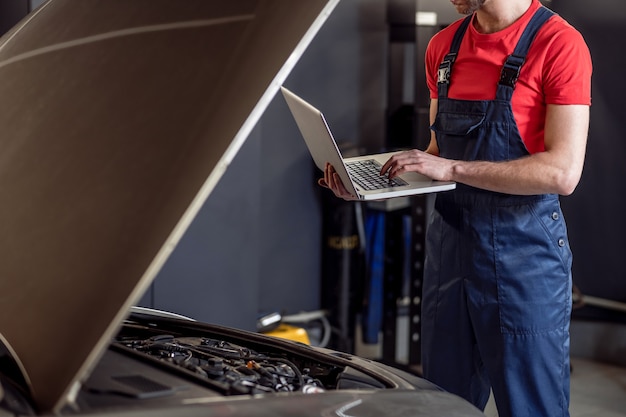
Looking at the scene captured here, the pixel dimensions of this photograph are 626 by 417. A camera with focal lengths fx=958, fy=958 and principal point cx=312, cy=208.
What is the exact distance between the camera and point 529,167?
89.5 inches

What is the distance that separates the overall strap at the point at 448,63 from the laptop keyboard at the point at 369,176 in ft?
0.97

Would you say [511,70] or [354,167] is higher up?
[511,70]

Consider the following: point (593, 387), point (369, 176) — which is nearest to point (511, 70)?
point (369, 176)

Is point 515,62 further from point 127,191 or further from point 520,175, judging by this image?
point 127,191

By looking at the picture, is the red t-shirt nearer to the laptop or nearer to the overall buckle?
the overall buckle

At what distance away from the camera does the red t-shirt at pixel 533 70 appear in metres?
2.30

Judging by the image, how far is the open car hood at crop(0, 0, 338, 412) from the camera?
1.14 meters

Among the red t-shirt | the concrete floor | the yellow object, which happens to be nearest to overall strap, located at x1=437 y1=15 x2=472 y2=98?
the red t-shirt

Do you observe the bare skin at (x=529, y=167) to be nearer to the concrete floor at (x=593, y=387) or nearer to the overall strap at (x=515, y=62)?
the overall strap at (x=515, y=62)

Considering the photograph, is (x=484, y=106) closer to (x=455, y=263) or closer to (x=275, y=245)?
(x=455, y=263)

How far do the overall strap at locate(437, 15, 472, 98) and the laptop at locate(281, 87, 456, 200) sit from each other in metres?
0.26

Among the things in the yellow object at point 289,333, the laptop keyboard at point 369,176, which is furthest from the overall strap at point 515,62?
the yellow object at point 289,333

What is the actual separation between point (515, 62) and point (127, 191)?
1417mm

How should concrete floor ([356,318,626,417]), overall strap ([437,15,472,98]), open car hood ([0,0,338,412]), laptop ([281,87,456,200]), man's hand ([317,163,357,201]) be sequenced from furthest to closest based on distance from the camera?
concrete floor ([356,318,626,417]), overall strap ([437,15,472,98]), man's hand ([317,163,357,201]), laptop ([281,87,456,200]), open car hood ([0,0,338,412])
